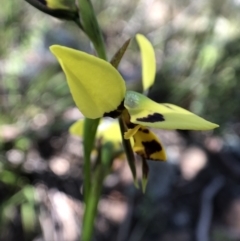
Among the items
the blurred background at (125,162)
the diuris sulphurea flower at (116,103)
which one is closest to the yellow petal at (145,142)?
the diuris sulphurea flower at (116,103)

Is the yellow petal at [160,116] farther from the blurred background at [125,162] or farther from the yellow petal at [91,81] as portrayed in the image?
the blurred background at [125,162]

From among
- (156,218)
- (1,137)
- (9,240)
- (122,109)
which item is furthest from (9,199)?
(122,109)

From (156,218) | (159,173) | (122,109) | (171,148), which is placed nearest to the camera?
(122,109)

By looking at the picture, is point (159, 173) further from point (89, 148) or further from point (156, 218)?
point (89, 148)

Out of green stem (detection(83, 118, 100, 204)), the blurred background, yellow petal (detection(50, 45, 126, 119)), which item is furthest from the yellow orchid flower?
the blurred background

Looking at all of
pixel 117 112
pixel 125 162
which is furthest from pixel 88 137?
pixel 125 162

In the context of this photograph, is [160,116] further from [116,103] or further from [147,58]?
[147,58]

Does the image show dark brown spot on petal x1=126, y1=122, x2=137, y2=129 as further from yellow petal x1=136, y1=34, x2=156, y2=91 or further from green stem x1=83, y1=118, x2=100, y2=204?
yellow petal x1=136, y1=34, x2=156, y2=91
